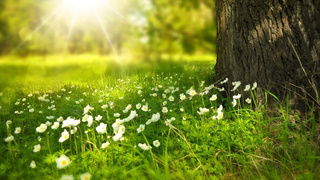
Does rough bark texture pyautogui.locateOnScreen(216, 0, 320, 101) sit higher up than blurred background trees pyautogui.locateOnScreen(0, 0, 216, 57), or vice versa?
blurred background trees pyautogui.locateOnScreen(0, 0, 216, 57)

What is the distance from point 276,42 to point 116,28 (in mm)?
5144

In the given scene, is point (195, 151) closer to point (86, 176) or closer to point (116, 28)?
point (86, 176)

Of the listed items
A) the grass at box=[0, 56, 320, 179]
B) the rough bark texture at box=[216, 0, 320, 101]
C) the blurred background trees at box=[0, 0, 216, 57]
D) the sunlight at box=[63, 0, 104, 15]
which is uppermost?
the sunlight at box=[63, 0, 104, 15]

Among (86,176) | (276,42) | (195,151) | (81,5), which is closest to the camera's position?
(86,176)

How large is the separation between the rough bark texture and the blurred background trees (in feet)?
8.29

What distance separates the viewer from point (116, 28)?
715 centimetres

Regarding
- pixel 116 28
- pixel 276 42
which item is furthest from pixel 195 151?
pixel 116 28

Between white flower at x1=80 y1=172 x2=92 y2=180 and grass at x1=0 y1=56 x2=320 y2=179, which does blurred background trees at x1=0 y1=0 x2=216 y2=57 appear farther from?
white flower at x1=80 y1=172 x2=92 y2=180

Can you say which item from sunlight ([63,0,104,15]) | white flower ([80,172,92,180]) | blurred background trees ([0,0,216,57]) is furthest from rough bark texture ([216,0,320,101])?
sunlight ([63,0,104,15])

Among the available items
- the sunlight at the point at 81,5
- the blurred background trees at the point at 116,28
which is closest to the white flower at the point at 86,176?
the blurred background trees at the point at 116,28

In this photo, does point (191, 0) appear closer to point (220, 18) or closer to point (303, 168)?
point (220, 18)

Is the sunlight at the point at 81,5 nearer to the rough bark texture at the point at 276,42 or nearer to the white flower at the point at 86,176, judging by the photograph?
the rough bark texture at the point at 276,42

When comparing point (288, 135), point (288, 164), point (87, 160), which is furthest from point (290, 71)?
point (87, 160)

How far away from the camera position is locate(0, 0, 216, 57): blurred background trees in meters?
5.35
